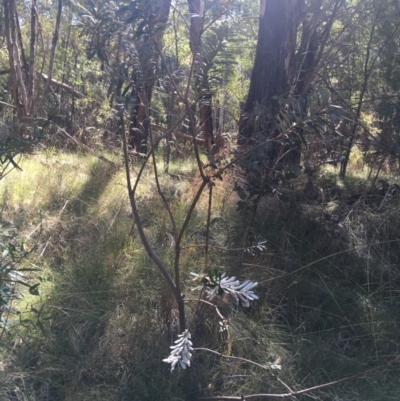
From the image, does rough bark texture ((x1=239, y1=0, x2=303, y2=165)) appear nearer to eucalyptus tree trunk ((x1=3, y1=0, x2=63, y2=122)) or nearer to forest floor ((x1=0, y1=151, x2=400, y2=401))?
forest floor ((x1=0, y1=151, x2=400, y2=401))

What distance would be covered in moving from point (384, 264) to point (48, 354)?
2786 mm

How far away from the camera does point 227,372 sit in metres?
3.34

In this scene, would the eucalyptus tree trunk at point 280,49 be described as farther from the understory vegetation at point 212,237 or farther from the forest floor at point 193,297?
the forest floor at point 193,297

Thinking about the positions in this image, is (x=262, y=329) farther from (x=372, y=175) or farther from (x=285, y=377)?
(x=372, y=175)

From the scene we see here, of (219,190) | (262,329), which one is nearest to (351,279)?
(262,329)

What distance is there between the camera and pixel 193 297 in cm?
383

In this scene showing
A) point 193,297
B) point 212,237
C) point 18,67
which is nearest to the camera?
point 193,297

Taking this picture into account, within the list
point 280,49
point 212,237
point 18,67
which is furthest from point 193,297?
point 18,67

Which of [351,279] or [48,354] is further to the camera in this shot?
[351,279]

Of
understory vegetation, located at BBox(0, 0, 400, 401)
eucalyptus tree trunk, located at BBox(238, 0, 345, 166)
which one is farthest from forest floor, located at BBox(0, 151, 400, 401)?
eucalyptus tree trunk, located at BBox(238, 0, 345, 166)

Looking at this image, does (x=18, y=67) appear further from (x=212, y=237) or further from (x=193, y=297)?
(x=193, y=297)

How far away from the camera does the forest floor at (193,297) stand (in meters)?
3.29

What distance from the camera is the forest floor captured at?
3295mm

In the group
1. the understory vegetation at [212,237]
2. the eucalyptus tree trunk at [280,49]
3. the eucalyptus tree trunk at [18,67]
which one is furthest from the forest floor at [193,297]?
the eucalyptus tree trunk at [18,67]
